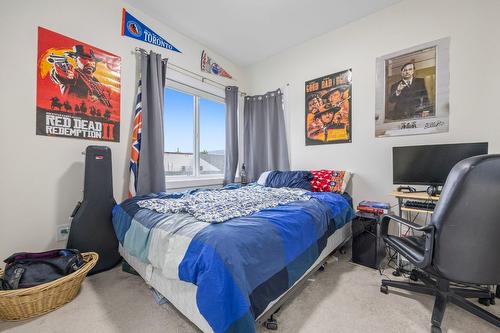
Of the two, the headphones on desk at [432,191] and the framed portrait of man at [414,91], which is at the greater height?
the framed portrait of man at [414,91]

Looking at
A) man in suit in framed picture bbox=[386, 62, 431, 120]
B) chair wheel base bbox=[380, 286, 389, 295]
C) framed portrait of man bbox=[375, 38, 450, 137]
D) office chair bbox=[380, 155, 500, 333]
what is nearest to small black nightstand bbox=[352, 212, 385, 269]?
chair wheel base bbox=[380, 286, 389, 295]

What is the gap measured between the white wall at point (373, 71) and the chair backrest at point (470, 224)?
126 cm

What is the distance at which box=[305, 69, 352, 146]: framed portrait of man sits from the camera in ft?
8.87

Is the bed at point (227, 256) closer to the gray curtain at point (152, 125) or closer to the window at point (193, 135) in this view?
the gray curtain at point (152, 125)

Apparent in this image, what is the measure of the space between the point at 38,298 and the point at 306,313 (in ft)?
5.66

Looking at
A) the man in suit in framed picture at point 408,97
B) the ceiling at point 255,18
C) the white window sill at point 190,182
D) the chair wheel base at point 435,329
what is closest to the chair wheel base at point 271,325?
the chair wheel base at point 435,329

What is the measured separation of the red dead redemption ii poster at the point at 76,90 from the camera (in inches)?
72.5

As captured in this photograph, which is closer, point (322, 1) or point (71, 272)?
point (71, 272)

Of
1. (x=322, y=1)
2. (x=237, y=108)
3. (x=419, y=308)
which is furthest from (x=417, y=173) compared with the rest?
(x=237, y=108)

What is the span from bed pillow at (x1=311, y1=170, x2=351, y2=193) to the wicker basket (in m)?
2.42

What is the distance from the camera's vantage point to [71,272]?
1.53 metres

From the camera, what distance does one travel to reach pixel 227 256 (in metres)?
0.95

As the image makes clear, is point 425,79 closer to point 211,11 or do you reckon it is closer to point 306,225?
point 306,225

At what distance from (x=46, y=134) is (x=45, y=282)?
1.23m
